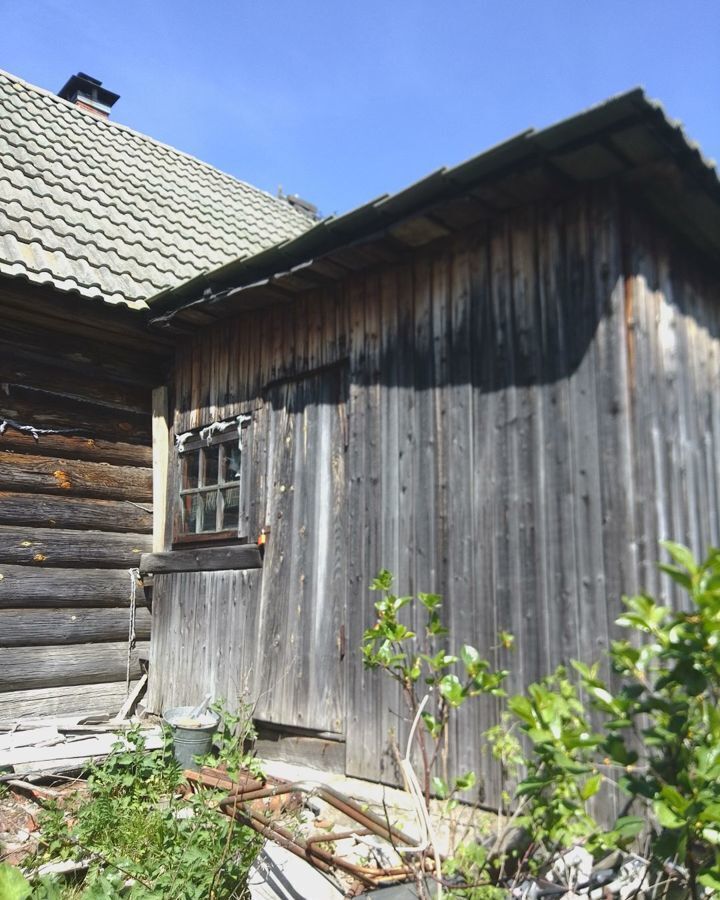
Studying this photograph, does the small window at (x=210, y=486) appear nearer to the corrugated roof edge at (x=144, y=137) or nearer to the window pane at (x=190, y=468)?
the window pane at (x=190, y=468)

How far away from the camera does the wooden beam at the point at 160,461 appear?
7.24 m

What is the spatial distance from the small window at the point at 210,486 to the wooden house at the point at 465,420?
0.18 ft

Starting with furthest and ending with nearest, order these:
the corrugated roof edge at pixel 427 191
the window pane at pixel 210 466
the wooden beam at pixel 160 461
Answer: the wooden beam at pixel 160 461 < the window pane at pixel 210 466 < the corrugated roof edge at pixel 427 191

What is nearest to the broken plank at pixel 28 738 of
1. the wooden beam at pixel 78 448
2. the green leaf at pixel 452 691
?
the wooden beam at pixel 78 448

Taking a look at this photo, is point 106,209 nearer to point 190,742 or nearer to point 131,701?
point 131,701

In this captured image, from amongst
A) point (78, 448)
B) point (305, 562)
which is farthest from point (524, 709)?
point (78, 448)

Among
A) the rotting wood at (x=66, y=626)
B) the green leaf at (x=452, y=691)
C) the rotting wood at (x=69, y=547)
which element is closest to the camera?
the green leaf at (x=452, y=691)

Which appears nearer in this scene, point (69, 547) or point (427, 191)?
point (427, 191)

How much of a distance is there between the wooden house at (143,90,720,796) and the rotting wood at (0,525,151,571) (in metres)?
0.80

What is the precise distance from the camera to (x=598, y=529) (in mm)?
4086

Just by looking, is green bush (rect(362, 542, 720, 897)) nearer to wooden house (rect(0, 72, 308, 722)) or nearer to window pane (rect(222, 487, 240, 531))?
window pane (rect(222, 487, 240, 531))

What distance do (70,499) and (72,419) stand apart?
712 mm

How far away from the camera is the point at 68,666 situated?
6.57 meters

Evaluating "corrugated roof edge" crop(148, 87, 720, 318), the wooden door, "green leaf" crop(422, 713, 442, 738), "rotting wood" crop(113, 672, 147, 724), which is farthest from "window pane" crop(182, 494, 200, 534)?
"green leaf" crop(422, 713, 442, 738)
